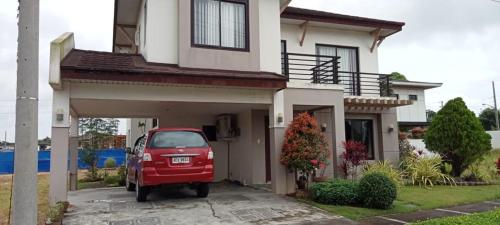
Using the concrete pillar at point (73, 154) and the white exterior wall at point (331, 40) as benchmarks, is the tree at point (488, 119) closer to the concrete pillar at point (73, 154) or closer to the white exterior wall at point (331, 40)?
the white exterior wall at point (331, 40)

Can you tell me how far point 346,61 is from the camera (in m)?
16.7

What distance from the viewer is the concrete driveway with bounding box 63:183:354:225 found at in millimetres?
8297

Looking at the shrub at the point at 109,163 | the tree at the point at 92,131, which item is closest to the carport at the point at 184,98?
the tree at the point at 92,131

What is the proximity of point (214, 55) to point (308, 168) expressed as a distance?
4.23 m

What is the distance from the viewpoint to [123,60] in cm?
1106

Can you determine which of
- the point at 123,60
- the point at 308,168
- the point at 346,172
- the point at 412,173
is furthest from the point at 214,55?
the point at 412,173

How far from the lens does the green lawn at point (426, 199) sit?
920 centimetres

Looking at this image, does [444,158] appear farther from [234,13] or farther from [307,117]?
[234,13]

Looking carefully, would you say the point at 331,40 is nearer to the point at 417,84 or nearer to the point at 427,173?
the point at 427,173

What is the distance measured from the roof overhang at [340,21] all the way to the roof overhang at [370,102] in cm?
308

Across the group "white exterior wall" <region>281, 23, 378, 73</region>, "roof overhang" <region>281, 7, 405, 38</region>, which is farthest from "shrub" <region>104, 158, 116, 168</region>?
"roof overhang" <region>281, 7, 405, 38</region>

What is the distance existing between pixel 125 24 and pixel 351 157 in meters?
10.3

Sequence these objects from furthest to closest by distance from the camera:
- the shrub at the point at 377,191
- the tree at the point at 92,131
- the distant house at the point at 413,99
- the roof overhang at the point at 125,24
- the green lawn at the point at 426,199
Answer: the distant house at the point at 413,99 → the tree at the point at 92,131 → the roof overhang at the point at 125,24 → the shrub at the point at 377,191 → the green lawn at the point at 426,199

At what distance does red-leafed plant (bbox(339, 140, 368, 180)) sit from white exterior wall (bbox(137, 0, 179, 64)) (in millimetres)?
6013
